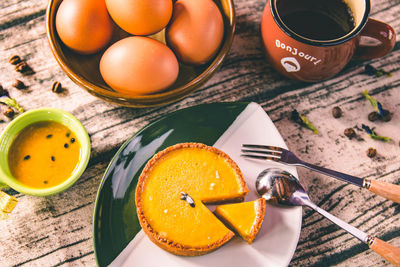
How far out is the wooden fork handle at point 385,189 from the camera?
1079mm

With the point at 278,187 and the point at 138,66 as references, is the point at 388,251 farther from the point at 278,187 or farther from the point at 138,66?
the point at 138,66

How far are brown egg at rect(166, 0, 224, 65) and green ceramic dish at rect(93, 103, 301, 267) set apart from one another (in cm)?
18

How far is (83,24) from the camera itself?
40.7 inches

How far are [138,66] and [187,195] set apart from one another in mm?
387

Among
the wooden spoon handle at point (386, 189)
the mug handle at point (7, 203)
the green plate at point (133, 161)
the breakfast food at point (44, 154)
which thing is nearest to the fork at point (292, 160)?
the wooden spoon handle at point (386, 189)

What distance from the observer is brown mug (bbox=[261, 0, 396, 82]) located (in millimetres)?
1042

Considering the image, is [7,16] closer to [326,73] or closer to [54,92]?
[54,92]

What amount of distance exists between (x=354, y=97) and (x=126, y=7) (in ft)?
2.72

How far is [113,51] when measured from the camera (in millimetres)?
1043

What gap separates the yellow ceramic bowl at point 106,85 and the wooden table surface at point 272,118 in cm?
12

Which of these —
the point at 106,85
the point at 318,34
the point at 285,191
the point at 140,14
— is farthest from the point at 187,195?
the point at 318,34

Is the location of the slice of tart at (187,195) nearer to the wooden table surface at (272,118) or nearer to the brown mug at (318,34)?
the wooden table surface at (272,118)

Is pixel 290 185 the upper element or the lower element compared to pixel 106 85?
lower

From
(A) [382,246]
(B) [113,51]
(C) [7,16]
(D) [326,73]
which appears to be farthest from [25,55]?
(A) [382,246]
